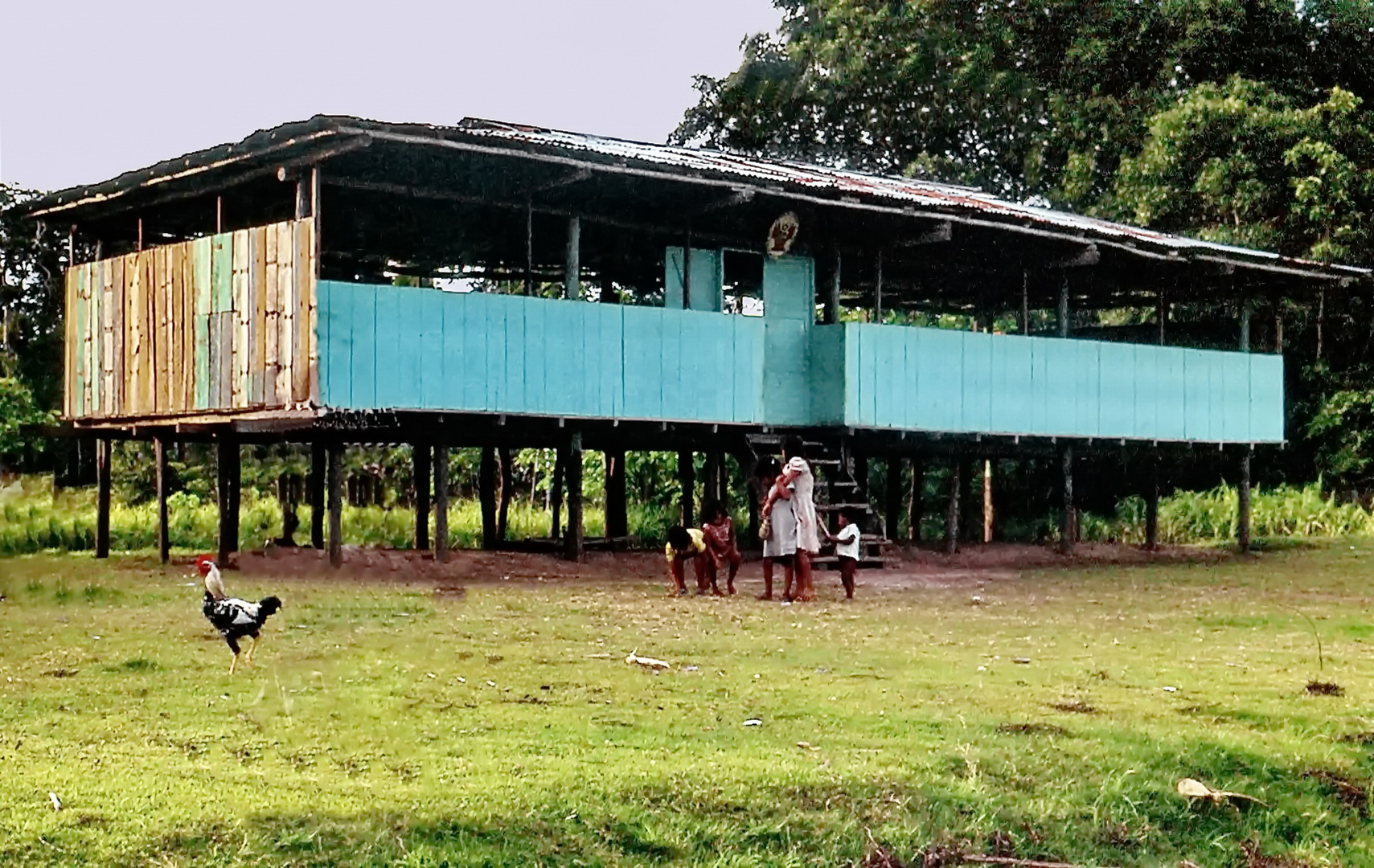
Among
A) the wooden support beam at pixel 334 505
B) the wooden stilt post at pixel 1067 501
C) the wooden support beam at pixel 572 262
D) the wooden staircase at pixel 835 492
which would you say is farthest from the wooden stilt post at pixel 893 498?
the wooden support beam at pixel 334 505

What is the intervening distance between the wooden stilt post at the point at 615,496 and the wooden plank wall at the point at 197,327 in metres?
6.18

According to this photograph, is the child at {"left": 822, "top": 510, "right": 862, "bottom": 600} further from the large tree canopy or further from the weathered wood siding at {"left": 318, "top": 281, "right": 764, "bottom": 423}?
the large tree canopy

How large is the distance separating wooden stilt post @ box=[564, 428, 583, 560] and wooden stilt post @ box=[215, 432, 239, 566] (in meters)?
3.57

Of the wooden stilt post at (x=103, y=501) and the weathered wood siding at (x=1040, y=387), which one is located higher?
the weathered wood siding at (x=1040, y=387)

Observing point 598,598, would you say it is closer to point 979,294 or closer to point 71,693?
point 71,693

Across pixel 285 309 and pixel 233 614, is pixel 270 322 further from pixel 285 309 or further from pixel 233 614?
pixel 233 614

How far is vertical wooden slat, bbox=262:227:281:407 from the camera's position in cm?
1530

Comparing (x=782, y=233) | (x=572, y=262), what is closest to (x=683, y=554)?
(x=572, y=262)

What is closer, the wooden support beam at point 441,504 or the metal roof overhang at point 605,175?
the metal roof overhang at point 605,175

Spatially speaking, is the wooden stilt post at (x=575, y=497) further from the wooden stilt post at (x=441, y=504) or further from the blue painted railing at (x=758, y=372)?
the wooden stilt post at (x=441, y=504)

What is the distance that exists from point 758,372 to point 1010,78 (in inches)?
598

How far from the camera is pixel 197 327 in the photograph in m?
16.7

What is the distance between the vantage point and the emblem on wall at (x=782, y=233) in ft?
60.1

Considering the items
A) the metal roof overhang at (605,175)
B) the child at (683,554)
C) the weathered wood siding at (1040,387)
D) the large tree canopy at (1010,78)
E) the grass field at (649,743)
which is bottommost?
the grass field at (649,743)
